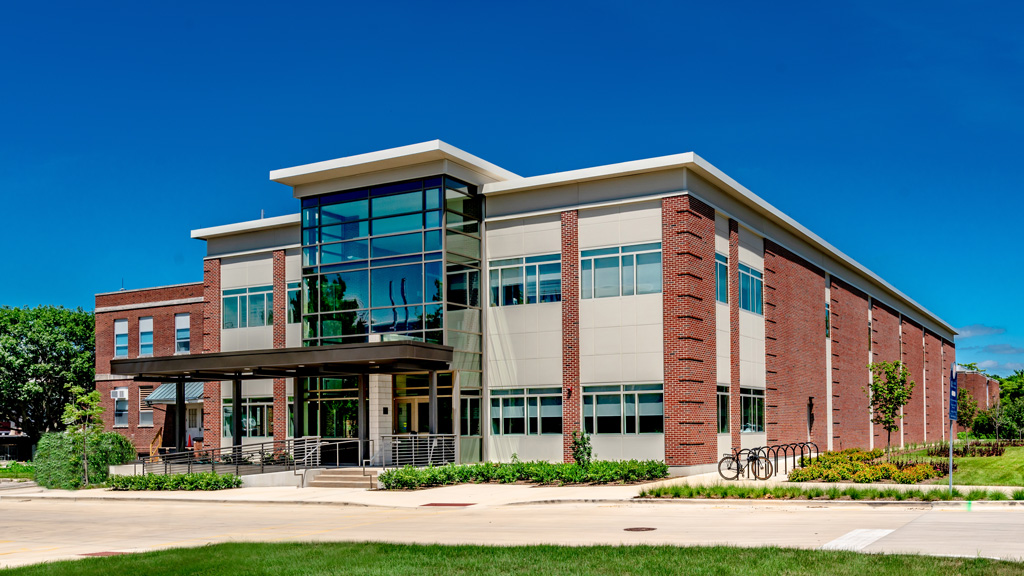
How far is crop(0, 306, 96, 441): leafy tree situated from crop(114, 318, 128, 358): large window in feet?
40.6

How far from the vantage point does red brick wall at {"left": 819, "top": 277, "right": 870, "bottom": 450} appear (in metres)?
47.7

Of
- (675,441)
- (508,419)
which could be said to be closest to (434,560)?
(675,441)

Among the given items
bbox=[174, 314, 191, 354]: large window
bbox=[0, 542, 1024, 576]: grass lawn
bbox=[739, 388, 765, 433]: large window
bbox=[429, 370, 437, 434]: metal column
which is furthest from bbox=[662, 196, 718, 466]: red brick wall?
bbox=[174, 314, 191, 354]: large window

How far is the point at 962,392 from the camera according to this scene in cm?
7244

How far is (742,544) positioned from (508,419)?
809 inches

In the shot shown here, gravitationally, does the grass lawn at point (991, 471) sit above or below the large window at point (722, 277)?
below

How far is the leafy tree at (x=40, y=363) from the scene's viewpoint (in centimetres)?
6184

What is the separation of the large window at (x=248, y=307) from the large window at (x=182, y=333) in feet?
26.2

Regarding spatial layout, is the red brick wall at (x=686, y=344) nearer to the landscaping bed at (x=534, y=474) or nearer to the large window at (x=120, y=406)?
the landscaping bed at (x=534, y=474)

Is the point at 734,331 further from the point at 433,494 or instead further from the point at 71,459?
the point at 71,459

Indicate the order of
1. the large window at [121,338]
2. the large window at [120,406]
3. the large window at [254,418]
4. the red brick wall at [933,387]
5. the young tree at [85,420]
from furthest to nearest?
the red brick wall at [933,387] < the large window at [120,406] < the large window at [121,338] < the large window at [254,418] < the young tree at [85,420]

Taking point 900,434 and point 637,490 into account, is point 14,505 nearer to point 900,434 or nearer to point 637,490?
point 637,490

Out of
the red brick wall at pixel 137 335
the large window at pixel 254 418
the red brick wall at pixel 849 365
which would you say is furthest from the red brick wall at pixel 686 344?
the red brick wall at pixel 137 335

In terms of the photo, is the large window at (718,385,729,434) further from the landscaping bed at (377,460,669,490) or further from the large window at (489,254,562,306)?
the large window at (489,254,562,306)
